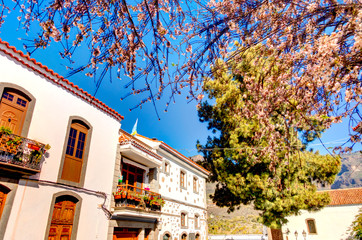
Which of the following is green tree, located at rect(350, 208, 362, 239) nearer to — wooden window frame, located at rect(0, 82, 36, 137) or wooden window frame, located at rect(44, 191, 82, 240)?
wooden window frame, located at rect(44, 191, 82, 240)

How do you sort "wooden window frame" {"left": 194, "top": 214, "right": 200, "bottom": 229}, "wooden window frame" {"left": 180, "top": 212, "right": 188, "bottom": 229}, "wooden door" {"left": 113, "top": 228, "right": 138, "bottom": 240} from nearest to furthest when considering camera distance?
"wooden door" {"left": 113, "top": 228, "right": 138, "bottom": 240}
"wooden window frame" {"left": 180, "top": 212, "right": 188, "bottom": 229}
"wooden window frame" {"left": 194, "top": 214, "right": 200, "bottom": 229}

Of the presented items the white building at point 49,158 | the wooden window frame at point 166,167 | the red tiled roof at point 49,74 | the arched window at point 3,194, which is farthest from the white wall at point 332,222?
the arched window at point 3,194

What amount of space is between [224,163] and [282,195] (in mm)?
4131

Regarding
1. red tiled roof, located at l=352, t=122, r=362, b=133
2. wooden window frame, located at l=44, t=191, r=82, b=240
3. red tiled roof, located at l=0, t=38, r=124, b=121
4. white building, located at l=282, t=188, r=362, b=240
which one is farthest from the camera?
white building, located at l=282, t=188, r=362, b=240

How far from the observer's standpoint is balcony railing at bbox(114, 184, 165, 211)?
10.2 metres

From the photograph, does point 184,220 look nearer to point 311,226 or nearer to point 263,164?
point 263,164

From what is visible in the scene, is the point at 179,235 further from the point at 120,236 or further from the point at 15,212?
the point at 15,212

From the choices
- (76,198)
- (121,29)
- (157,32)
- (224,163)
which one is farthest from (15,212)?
(224,163)

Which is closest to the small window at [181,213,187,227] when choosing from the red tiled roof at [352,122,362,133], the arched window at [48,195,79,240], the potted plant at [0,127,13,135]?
the arched window at [48,195,79,240]

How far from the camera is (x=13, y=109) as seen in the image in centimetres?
721

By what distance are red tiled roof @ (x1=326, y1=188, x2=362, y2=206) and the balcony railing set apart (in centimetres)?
2403

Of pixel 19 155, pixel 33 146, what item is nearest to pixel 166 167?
pixel 33 146

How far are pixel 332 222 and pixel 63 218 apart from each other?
1128 inches

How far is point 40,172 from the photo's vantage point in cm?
747
